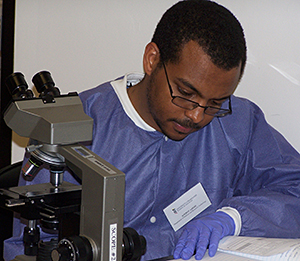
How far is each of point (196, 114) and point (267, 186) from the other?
1.45 feet

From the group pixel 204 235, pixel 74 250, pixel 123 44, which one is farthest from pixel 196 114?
pixel 123 44

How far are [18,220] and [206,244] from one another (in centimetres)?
61

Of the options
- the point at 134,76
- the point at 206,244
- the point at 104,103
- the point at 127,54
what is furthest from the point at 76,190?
the point at 127,54

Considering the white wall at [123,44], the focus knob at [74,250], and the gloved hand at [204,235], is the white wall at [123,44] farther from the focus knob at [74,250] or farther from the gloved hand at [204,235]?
the focus knob at [74,250]

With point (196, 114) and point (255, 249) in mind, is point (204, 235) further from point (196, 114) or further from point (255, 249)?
point (196, 114)

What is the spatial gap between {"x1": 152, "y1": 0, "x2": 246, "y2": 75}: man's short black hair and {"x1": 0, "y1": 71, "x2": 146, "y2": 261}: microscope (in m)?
0.43

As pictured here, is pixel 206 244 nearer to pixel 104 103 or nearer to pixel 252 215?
pixel 252 215

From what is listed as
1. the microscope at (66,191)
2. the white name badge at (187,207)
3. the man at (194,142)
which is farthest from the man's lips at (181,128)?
the microscope at (66,191)

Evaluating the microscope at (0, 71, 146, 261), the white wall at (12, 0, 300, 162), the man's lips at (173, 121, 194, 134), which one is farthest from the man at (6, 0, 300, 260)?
the microscope at (0, 71, 146, 261)

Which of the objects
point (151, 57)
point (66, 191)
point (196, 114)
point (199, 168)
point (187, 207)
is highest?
point (151, 57)

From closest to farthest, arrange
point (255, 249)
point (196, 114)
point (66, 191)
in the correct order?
point (66, 191)
point (255, 249)
point (196, 114)

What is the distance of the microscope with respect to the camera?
74cm

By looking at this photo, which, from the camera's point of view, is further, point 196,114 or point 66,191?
point 196,114

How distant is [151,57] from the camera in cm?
127
